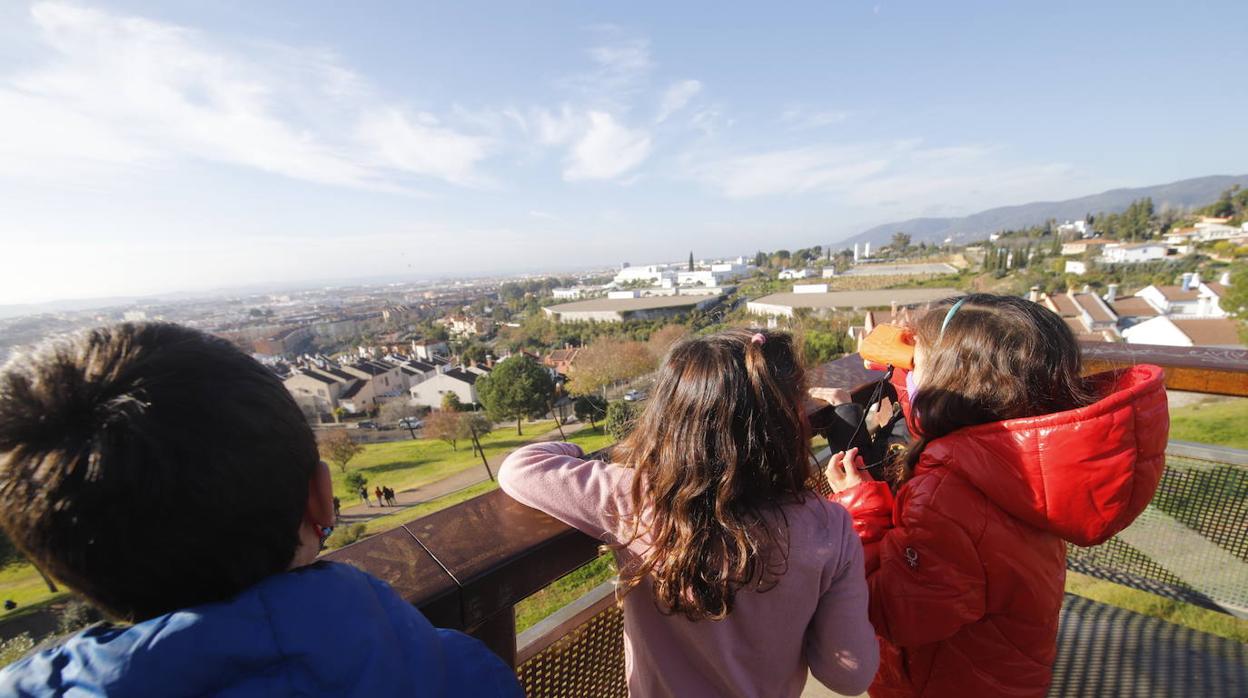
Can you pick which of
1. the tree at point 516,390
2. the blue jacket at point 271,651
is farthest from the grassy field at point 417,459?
the blue jacket at point 271,651

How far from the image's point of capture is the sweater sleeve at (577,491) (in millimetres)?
908

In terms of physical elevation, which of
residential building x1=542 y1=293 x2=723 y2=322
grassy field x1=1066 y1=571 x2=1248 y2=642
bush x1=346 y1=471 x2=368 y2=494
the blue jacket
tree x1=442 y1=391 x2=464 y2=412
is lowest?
tree x1=442 y1=391 x2=464 y2=412

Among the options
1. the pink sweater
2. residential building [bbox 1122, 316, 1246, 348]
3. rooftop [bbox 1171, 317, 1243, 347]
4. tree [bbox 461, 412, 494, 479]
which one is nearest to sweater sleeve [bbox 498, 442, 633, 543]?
the pink sweater

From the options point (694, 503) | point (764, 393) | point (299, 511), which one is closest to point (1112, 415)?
point (764, 393)

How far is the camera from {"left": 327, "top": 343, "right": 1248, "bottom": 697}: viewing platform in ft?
2.47

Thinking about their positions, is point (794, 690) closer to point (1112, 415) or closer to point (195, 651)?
point (1112, 415)

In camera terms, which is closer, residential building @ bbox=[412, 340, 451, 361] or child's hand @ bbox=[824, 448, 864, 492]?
child's hand @ bbox=[824, 448, 864, 492]

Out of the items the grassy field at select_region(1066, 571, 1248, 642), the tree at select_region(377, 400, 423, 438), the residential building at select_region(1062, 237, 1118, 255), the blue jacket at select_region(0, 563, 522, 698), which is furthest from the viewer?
the residential building at select_region(1062, 237, 1118, 255)

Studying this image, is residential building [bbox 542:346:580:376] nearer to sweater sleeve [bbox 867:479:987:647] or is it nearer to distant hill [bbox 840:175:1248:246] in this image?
sweater sleeve [bbox 867:479:987:647]

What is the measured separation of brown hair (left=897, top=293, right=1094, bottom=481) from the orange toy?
0.24 ft

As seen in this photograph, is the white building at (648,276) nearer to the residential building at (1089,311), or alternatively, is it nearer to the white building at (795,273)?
the white building at (795,273)

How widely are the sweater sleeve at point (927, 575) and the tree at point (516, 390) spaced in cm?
1824

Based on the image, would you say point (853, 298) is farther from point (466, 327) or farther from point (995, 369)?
point (995, 369)

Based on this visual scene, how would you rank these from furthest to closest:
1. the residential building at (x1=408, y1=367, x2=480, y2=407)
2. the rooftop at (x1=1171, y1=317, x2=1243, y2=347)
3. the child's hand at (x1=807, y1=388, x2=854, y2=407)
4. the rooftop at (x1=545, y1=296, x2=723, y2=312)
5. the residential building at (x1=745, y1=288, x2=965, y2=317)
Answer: the rooftop at (x1=545, y1=296, x2=723, y2=312) < the residential building at (x1=745, y1=288, x2=965, y2=317) < the residential building at (x1=408, y1=367, x2=480, y2=407) < the rooftop at (x1=1171, y1=317, x2=1243, y2=347) < the child's hand at (x1=807, y1=388, x2=854, y2=407)
